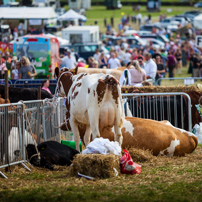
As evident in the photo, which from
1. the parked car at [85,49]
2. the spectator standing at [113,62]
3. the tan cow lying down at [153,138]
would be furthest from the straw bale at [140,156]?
the parked car at [85,49]

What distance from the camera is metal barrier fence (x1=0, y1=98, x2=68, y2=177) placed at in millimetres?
9070

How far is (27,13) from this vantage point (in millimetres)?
42625

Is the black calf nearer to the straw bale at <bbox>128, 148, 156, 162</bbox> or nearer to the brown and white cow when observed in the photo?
the brown and white cow

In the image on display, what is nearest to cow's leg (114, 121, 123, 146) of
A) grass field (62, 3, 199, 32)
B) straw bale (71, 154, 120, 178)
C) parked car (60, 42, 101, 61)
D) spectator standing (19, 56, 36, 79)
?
straw bale (71, 154, 120, 178)

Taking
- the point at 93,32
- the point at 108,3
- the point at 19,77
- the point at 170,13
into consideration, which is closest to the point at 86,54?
the point at 93,32

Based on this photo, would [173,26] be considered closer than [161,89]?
No

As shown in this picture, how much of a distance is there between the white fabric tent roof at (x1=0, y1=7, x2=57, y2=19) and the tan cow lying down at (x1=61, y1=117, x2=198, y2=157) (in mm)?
31729

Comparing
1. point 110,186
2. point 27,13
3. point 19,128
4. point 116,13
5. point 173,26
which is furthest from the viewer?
point 116,13

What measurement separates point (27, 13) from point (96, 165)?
1404 inches

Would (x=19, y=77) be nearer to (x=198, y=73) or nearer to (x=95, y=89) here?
(x=95, y=89)

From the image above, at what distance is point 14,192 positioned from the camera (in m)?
7.65

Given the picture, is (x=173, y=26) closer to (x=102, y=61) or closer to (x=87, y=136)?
(x=102, y=61)

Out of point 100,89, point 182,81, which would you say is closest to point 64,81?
point 100,89

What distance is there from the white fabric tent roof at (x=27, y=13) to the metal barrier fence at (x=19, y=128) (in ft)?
102
